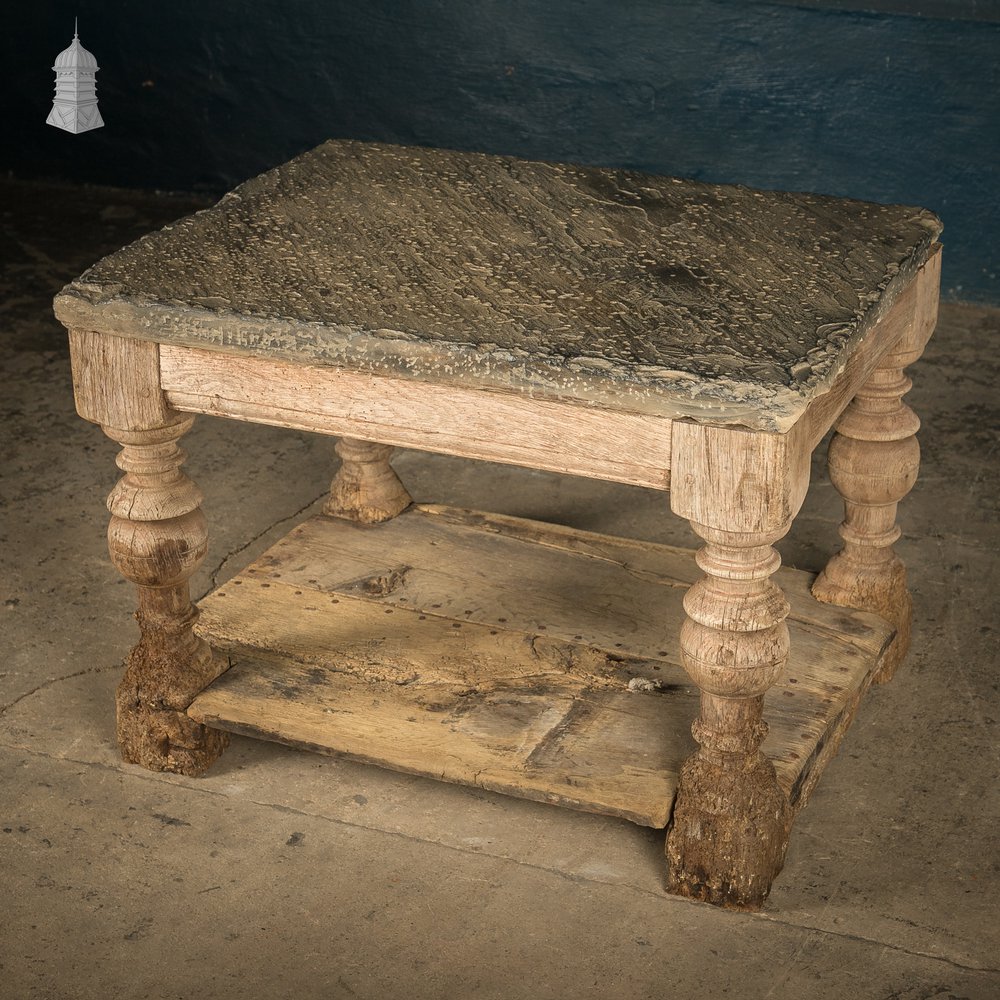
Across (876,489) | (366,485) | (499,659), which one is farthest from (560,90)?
(499,659)

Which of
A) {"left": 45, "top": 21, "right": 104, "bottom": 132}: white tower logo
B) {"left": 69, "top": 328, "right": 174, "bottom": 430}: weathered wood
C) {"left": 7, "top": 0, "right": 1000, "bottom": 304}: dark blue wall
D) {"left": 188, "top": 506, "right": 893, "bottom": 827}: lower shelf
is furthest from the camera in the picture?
{"left": 7, "top": 0, "right": 1000, "bottom": 304}: dark blue wall

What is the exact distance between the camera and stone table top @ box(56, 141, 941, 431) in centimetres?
194

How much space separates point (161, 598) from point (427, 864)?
1.83 ft

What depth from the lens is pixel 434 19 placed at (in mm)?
4742

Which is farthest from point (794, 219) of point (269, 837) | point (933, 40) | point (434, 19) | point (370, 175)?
point (434, 19)

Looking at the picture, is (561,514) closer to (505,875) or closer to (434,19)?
(505,875)

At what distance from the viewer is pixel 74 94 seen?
8.66 feet

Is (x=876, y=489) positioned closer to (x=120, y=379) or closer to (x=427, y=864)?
(x=427, y=864)

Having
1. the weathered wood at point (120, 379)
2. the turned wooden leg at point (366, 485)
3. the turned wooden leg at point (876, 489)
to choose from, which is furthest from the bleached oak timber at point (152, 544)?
the turned wooden leg at point (876, 489)

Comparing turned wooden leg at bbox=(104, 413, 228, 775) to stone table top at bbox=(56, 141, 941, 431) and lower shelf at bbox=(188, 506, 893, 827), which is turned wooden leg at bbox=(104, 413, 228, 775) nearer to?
lower shelf at bbox=(188, 506, 893, 827)

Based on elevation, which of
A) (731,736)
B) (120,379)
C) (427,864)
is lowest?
(427,864)

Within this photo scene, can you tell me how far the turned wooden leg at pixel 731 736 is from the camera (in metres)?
2.01

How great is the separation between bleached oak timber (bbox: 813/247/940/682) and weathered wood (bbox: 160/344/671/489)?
2.22ft

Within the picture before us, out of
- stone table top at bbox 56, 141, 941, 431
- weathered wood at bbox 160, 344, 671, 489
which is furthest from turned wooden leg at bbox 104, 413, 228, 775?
stone table top at bbox 56, 141, 941, 431
